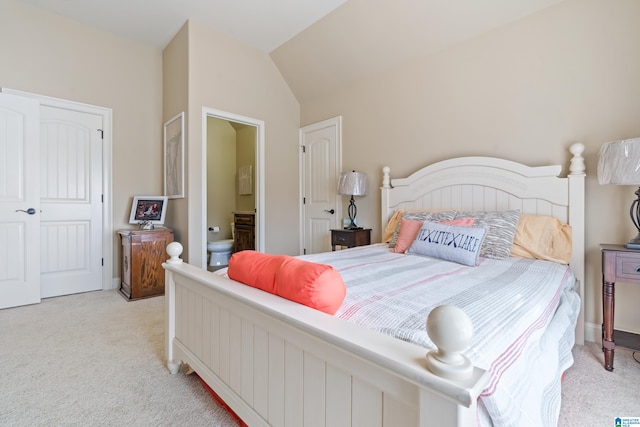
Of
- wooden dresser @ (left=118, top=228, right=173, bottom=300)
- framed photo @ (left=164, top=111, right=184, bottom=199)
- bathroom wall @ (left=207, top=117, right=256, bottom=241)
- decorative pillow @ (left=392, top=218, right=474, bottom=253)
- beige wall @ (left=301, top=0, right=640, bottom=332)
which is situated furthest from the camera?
bathroom wall @ (left=207, top=117, right=256, bottom=241)

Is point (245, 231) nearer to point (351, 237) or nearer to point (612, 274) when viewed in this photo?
point (351, 237)

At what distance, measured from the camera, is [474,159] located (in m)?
2.66

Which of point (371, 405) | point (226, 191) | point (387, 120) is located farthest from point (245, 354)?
point (226, 191)

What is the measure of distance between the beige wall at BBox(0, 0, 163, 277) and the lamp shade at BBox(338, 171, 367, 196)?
232 centimetres

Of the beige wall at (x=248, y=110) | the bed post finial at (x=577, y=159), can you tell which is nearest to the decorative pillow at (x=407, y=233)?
the bed post finial at (x=577, y=159)

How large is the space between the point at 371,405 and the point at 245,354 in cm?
61

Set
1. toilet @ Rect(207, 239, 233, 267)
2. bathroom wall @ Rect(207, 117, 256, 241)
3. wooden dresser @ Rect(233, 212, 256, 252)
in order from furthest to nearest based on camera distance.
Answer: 1. bathroom wall @ Rect(207, 117, 256, 241)
2. wooden dresser @ Rect(233, 212, 256, 252)
3. toilet @ Rect(207, 239, 233, 267)

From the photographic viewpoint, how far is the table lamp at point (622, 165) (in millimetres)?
1719

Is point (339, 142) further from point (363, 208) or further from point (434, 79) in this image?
point (434, 79)

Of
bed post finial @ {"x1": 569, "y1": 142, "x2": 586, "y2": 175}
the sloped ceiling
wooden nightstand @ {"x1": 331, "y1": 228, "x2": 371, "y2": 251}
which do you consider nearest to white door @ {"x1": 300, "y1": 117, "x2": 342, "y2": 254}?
wooden nightstand @ {"x1": 331, "y1": 228, "x2": 371, "y2": 251}

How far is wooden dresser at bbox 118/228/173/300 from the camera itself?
3.15 meters

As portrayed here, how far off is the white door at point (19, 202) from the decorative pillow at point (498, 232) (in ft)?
13.2

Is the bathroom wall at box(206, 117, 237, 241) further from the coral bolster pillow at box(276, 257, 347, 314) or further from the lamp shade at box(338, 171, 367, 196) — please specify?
the coral bolster pillow at box(276, 257, 347, 314)

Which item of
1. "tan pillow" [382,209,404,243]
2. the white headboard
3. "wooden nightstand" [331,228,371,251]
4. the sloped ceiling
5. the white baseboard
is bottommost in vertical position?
the white baseboard
